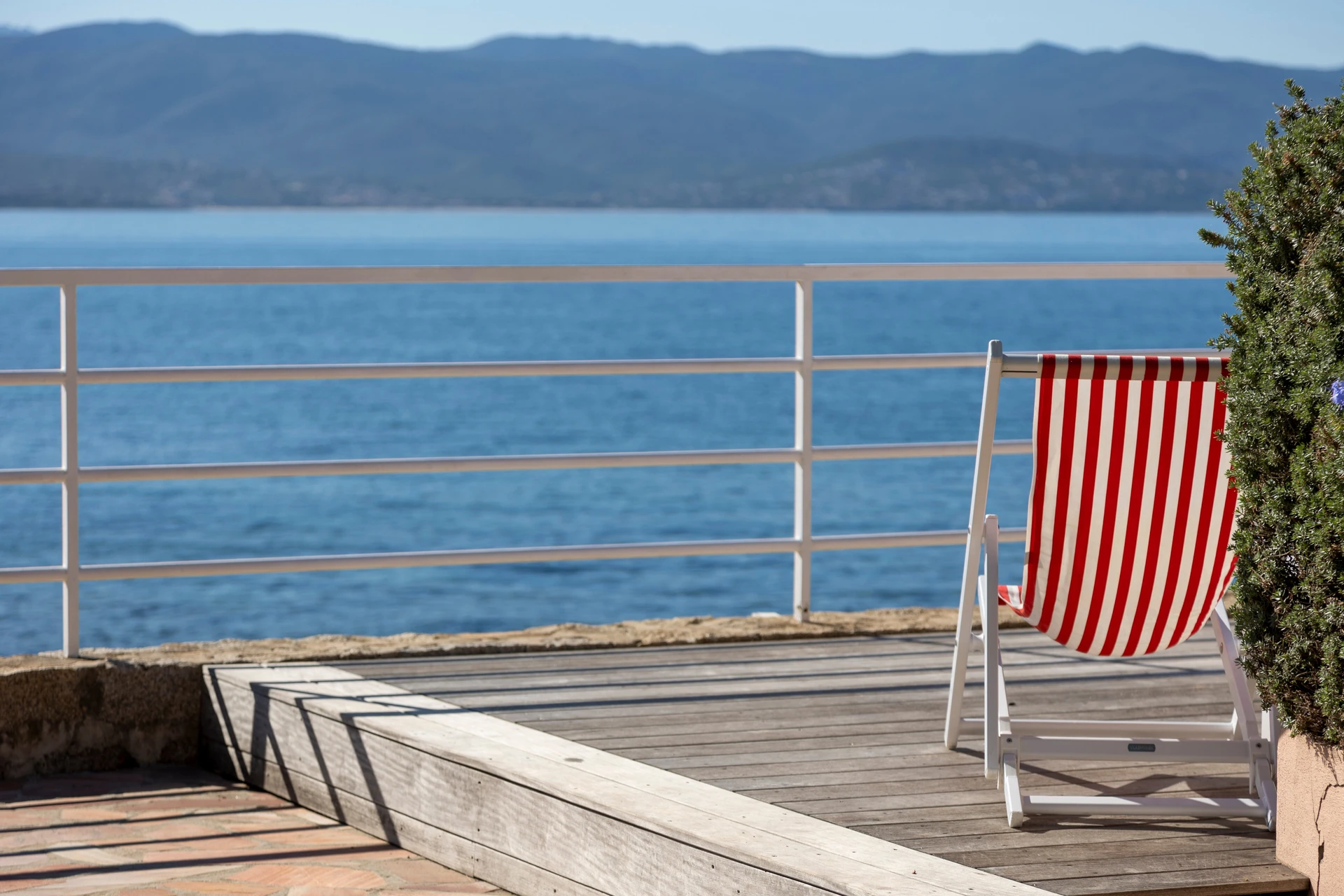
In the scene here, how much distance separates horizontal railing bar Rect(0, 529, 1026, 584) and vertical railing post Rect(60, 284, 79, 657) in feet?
0.15

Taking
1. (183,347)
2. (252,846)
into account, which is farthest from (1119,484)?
(183,347)

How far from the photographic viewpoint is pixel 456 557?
411 centimetres

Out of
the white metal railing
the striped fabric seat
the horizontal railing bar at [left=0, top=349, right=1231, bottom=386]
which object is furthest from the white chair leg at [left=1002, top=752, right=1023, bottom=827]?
the horizontal railing bar at [left=0, top=349, right=1231, bottom=386]

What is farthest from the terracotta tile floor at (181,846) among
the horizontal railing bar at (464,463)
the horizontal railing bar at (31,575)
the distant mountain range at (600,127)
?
the distant mountain range at (600,127)

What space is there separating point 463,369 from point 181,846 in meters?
1.41

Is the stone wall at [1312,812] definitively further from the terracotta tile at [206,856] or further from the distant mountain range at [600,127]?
the distant mountain range at [600,127]

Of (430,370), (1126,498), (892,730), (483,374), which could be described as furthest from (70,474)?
(1126,498)

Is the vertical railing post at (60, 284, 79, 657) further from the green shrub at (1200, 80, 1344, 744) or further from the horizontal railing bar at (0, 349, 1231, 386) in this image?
the green shrub at (1200, 80, 1344, 744)

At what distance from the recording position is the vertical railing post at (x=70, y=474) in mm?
3754

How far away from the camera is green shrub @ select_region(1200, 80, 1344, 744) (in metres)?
2.25

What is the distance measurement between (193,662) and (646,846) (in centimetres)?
179

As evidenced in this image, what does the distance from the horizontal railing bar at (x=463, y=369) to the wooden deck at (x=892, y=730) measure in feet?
2.58

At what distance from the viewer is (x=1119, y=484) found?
2.87 metres

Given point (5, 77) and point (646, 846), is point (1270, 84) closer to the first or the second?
point (5, 77)
